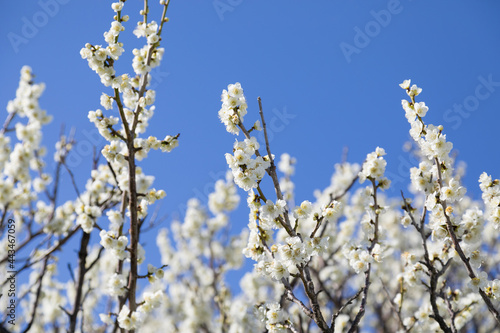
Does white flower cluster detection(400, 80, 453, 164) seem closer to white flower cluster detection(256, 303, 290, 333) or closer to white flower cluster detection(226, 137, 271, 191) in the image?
white flower cluster detection(226, 137, 271, 191)

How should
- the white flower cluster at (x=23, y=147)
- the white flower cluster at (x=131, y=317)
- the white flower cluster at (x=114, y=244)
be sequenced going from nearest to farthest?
the white flower cluster at (x=131, y=317)
the white flower cluster at (x=114, y=244)
the white flower cluster at (x=23, y=147)

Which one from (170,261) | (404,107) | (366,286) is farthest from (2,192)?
(170,261)

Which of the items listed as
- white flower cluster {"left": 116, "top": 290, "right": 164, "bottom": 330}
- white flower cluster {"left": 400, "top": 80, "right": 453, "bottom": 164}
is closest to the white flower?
white flower cluster {"left": 400, "top": 80, "right": 453, "bottom": 164}

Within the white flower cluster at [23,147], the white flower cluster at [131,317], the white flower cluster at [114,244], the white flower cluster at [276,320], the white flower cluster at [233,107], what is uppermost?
the white flower cluster at [23,147]

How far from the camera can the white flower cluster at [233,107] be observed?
114 inches

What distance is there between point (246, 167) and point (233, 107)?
50cm

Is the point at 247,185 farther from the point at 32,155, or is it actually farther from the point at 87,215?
the point at 32,155

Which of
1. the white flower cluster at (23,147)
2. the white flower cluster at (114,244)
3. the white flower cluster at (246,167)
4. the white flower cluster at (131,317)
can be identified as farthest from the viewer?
the white flower cluster at (23,147)

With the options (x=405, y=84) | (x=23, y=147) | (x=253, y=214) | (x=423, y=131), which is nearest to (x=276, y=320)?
(x=253, y=214)

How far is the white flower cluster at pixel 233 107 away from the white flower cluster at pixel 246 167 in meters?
0.26

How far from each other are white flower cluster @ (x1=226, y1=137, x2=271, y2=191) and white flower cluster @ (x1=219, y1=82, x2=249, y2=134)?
0.85ft

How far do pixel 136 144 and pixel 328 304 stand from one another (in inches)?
150

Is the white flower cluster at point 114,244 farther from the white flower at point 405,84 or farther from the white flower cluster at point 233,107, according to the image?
the white flower at point 405,84

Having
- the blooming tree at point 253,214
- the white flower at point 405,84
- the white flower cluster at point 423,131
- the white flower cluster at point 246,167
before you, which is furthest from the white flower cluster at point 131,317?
the white flower at point 405,84
